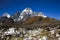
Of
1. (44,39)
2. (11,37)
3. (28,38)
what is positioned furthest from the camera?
(11,37)

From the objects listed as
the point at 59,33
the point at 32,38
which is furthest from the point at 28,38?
the point at 59,33

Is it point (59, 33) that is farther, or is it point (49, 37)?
point (59, 33)

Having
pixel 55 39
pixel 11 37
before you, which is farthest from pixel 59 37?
pixel 11 37

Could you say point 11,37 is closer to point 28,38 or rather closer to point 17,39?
point 17,39

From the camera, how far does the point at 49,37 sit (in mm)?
25781

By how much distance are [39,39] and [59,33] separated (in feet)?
12.3

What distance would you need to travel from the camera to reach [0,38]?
3022 cm

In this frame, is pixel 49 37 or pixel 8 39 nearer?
pixel 49 37

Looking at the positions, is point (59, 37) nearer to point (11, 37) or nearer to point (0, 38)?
point (11, 37)

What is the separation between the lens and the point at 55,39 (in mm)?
25266

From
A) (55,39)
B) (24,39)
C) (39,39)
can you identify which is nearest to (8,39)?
(24,39)

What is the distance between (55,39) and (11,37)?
6917 millimetres

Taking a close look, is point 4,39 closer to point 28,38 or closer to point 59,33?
point 28,38

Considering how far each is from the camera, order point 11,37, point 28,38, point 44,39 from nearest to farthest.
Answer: point 44,39
point 28,38
point 11,37
